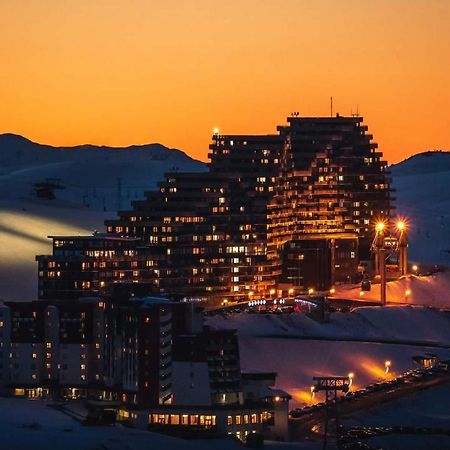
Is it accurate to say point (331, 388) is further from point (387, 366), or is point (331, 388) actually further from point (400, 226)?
point (400, 226)

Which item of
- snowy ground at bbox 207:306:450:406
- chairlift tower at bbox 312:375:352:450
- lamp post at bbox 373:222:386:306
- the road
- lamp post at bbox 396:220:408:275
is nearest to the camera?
chairlift tower at bbox 312:375:352:450

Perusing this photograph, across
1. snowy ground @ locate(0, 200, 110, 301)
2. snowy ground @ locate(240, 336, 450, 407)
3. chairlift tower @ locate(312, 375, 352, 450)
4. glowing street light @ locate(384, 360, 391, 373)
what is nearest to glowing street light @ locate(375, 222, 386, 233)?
snowy ground @ locate(0, 200, 110, 301)

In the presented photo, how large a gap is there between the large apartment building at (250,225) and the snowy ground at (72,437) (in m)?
28.7

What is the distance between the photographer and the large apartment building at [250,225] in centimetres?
12750

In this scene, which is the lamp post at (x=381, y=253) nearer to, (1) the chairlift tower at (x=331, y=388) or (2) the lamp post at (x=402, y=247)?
(2) the lamp post at (x=402, y=247)

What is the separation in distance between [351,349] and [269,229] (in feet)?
106

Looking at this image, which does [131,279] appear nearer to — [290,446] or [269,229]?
[269,229]

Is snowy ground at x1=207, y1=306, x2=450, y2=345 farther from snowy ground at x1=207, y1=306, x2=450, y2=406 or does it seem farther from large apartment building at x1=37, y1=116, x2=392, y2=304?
large apartment building at x1=37, y1=116, x2=392, y2=304

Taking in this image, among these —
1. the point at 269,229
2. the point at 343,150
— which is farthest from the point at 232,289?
the point at 343,150

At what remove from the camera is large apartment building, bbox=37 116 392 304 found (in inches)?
5020

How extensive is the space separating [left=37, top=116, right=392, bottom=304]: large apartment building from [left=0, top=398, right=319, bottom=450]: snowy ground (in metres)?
28.7

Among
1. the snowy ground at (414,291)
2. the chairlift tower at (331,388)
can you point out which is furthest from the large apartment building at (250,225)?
the chairlift tower at (331,388)

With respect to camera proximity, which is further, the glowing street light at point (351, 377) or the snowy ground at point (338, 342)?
the snowy ground at point (338, 342)

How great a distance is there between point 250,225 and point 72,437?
61.7 m
